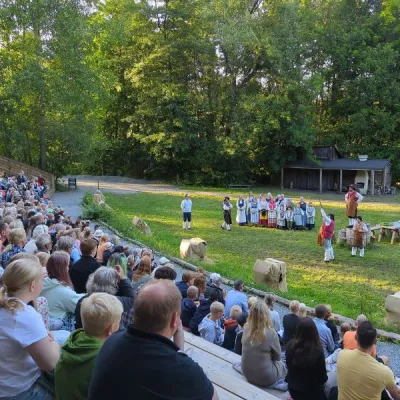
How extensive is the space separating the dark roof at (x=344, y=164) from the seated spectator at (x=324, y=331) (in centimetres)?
3269

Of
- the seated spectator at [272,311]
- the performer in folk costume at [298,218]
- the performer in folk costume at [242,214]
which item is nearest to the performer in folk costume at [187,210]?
the performer in folk costume at [242,214]

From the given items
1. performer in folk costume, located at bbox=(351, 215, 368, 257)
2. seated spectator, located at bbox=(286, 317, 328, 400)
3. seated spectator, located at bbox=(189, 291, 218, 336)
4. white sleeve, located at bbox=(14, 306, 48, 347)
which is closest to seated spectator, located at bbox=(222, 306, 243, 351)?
seated spectator, located at bbox=(189, 291, 218, 336)

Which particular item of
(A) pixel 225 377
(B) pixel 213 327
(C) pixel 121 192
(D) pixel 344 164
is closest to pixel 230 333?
(B) pixel 213 327

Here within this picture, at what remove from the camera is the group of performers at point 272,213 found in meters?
19.3

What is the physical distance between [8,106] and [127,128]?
67.8ft

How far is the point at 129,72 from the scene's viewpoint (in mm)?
43781

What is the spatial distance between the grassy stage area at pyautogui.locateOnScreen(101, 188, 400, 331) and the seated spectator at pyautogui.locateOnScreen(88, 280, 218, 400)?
735 centimetres

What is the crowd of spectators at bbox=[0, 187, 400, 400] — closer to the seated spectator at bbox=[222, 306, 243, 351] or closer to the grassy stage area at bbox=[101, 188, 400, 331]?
the seated spectator at bbox=[222, 306, 243, 351]

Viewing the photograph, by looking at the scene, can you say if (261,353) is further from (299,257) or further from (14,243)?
(299,257)

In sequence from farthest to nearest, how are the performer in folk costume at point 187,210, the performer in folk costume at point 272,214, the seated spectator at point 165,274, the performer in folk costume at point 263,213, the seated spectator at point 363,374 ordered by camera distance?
the performer in folk costume at point 263,213, the performer in folk costume at point 272,214, the performer in folk costume at point 187,210, the seated spectator at point 165,274, the seated spectator at point 363,374

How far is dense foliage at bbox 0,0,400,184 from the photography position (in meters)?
39.3

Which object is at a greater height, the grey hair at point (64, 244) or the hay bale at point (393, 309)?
the grey hair at point (64, 244)

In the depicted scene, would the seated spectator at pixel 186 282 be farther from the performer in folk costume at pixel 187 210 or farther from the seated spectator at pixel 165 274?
the performer in folk costume at pixel 187 210

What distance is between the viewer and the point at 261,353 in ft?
15.7
